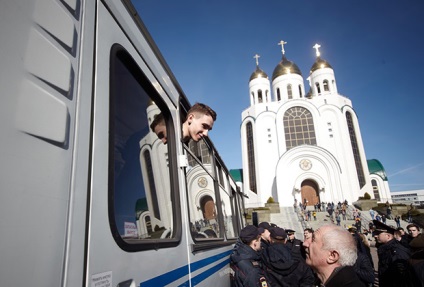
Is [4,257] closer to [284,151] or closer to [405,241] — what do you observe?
[405,241]

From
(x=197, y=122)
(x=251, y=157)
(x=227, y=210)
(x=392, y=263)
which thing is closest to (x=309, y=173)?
(x=251, y=157)

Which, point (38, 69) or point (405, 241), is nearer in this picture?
point (38, 69)

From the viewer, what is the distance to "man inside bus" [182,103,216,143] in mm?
2422

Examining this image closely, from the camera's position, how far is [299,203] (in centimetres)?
2864

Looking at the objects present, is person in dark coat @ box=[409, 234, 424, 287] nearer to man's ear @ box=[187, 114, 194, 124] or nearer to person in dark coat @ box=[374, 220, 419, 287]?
person in dark coat @ box=[374, 220, 419, 287]

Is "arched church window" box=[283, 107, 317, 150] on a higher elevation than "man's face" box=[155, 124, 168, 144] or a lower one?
higher

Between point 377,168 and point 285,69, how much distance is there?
19.4 m

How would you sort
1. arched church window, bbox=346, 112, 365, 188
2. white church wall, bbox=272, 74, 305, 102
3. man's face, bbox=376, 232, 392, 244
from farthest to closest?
white church wall, bbox=272, 74, 305, 102
arched church window, bbox=346, 112, 365, 188
man's face, bbox=376, 232, 392, 244

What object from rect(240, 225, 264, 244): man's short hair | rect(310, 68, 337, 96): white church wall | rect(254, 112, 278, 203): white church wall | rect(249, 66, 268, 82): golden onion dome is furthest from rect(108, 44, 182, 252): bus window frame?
rect(249, 66, 268, 82): golden onion dome

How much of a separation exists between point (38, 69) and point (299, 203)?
30168 millimetres

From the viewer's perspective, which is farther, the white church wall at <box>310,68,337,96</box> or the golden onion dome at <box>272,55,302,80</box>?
the golden onion dome at <box>272,55,302,80</box>

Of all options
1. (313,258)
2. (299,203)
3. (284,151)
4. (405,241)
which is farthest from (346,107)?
(313,258)

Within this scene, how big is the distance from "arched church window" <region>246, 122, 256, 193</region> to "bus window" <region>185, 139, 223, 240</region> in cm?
3128

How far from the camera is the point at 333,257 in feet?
7.24
